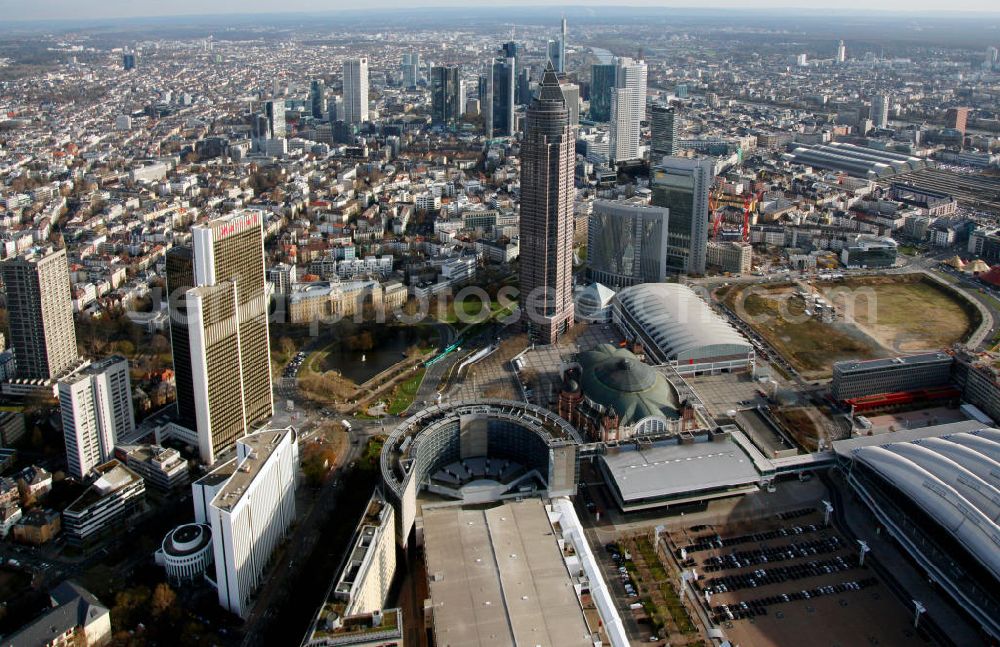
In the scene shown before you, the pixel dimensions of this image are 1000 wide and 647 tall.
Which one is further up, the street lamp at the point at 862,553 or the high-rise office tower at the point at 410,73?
the high-rise office tower at the point at 410,73

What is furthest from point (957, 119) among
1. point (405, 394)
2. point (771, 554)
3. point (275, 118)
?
point (771, 554)

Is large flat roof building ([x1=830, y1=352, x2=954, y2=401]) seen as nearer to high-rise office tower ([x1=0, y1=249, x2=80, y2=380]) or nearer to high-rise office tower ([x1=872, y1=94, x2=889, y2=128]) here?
high-rise office tower ([x1=0, y1=249, x2=80, y2=380])

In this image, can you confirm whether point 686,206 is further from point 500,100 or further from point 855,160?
point 500,100

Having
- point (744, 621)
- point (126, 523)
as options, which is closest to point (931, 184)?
point (744, 621)

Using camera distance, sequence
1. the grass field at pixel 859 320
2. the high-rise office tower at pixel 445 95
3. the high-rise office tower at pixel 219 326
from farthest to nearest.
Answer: the high-rise office tower at pixel 445 95, the grass field at pixel 859 320, the high-rise office tower at pixel 219 326

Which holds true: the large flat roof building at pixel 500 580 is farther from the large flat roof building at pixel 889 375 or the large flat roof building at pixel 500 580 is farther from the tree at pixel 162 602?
the large flat roof building at pixel 889 375

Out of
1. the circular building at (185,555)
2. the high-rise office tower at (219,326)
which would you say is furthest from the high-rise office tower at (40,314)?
the circular building at (185,555)

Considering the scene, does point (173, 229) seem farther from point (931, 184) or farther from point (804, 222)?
point (931, 184)
